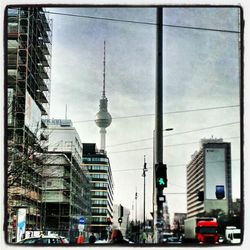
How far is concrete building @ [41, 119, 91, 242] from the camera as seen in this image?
19.4 meters

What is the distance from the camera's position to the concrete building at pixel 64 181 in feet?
63.6

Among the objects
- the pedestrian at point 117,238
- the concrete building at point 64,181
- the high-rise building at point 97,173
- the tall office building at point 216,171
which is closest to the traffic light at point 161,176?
the tall office building at point 216,171

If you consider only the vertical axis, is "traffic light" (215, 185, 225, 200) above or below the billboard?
below

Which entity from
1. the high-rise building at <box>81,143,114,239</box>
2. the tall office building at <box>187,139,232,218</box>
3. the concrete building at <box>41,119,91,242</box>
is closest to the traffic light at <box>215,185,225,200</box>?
the tall office building at <box>187,139,232,218</box>

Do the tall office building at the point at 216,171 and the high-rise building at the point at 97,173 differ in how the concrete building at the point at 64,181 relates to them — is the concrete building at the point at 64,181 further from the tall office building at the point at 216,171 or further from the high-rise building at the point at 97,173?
the tall office building at the point at 216,171

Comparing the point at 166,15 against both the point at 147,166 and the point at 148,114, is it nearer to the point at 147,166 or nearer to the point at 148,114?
the point at 148,114

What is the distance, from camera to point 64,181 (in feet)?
74.2

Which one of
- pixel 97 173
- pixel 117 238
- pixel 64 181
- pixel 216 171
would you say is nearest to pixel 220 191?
pixel 216 171

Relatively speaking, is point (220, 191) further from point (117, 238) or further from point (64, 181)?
point (64, 181)

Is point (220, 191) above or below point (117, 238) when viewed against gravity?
above

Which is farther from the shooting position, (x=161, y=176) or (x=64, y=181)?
(x=64, y=181)

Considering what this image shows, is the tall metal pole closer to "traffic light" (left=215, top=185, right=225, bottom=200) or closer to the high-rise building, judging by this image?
"traffic light" (left=215, top=185, right=225, bottom=200)

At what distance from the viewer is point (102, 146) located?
1343 cm
